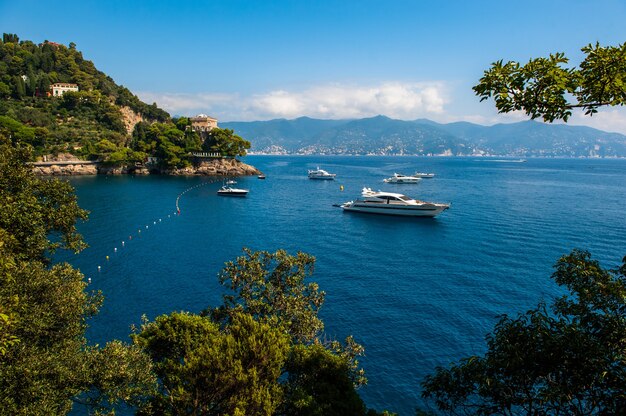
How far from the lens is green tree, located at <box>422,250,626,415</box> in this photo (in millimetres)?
8297

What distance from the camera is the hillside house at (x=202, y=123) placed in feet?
537

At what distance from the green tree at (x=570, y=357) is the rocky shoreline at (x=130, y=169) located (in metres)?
146

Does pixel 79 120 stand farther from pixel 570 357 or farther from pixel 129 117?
pixel 570 357

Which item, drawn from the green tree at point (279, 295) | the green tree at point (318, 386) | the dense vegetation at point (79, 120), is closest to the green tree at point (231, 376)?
the green tree at point (318, 386)

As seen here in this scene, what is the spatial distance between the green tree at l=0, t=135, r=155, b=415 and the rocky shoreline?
122 meters

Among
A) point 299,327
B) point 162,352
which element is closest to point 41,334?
point 162,352

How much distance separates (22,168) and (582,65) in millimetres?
28085

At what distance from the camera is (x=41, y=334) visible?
1692cm

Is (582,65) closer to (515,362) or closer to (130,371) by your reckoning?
(515,362)

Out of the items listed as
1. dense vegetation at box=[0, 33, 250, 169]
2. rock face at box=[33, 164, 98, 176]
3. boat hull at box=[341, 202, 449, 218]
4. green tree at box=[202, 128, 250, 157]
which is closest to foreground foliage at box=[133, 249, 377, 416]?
boat hull at box=[341, 202, 449, 218]

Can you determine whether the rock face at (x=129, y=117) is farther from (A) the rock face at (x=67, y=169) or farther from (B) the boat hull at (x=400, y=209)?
(B) the boat hull at (x=400, y=209)

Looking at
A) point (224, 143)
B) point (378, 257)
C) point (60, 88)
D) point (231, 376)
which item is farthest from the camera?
point (60, 88)

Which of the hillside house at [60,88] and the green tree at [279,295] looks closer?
the green tree at [279,295]

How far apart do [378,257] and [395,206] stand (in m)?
30.9
